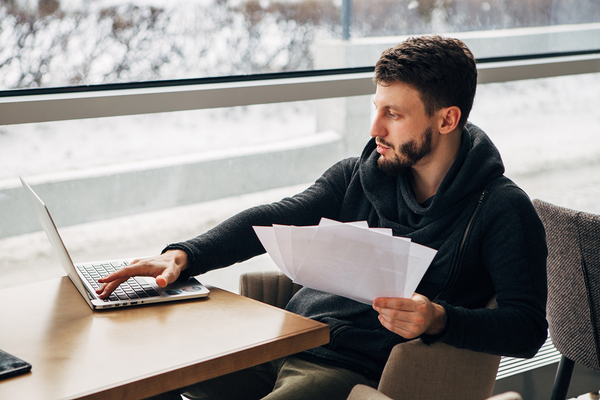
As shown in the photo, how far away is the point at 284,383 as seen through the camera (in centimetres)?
136

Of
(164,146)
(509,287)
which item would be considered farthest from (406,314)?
(164,146)

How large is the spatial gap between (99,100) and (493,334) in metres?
1.46

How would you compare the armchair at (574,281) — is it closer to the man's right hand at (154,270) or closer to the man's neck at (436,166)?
the man's neck at (436,166)

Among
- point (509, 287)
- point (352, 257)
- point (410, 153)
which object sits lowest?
point (509, 287)

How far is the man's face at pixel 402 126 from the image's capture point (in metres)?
1.55

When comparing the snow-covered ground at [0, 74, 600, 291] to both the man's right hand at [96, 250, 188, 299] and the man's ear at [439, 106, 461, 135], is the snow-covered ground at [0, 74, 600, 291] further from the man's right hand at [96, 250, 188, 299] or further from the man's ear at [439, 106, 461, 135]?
the man's ear at [439, 106, 461, 135]

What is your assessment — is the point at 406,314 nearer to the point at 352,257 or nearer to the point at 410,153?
the point at 352,257

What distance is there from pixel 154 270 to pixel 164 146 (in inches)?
39.1

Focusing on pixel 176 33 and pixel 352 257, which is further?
pixel 176 33

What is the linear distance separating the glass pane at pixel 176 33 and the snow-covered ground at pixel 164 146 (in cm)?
17

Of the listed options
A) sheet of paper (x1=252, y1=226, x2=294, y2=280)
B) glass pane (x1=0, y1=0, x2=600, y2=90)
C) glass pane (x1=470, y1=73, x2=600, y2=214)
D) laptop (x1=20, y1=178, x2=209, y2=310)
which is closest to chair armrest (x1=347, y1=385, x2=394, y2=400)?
sheet of paper (x1=252, y1=226, x2=294, y2=280)

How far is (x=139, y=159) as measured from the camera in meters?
2.26

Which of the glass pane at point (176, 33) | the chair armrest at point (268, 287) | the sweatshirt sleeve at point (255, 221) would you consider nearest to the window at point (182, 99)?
the glass pane at point (176, 33)

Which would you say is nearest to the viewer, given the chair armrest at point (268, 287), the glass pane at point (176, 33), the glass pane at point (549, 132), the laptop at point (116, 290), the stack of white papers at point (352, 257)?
the stack of white papers at point (352, 257)
